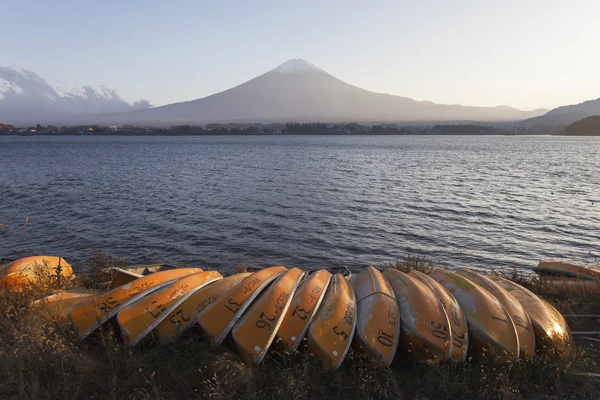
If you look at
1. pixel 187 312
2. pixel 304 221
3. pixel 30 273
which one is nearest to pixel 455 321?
pixel 187 312

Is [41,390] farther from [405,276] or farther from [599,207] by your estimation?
[599,207]

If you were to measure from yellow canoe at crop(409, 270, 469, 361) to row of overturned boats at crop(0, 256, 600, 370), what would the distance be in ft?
0.05

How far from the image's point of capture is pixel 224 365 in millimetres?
4535

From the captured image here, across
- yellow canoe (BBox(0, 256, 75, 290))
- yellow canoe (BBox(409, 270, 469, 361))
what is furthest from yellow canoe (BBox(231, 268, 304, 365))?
yellow canoe (BBox(0, 256, 75, 290))

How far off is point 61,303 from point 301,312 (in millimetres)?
3718

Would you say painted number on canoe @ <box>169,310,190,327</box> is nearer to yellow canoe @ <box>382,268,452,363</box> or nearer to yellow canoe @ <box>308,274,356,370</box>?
yellow canoe @ <box>308,274,356,370</box>

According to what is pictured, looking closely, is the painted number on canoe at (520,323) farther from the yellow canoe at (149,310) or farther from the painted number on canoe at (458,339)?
the yellow canoe at (149,310)

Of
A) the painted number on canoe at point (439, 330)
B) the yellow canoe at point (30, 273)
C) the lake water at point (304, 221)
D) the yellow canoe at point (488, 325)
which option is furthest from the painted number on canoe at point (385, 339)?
the lake water at point (304, 221)

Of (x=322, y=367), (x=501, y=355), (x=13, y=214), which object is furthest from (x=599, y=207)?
(x=13, y=214)

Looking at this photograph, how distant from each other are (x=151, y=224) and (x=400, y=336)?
16.3m

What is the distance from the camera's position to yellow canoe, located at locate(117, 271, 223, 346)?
5.12 m

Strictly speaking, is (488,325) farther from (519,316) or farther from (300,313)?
(300,313)

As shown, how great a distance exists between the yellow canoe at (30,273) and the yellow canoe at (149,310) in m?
3.10

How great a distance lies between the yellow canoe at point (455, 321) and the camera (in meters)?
4.93
